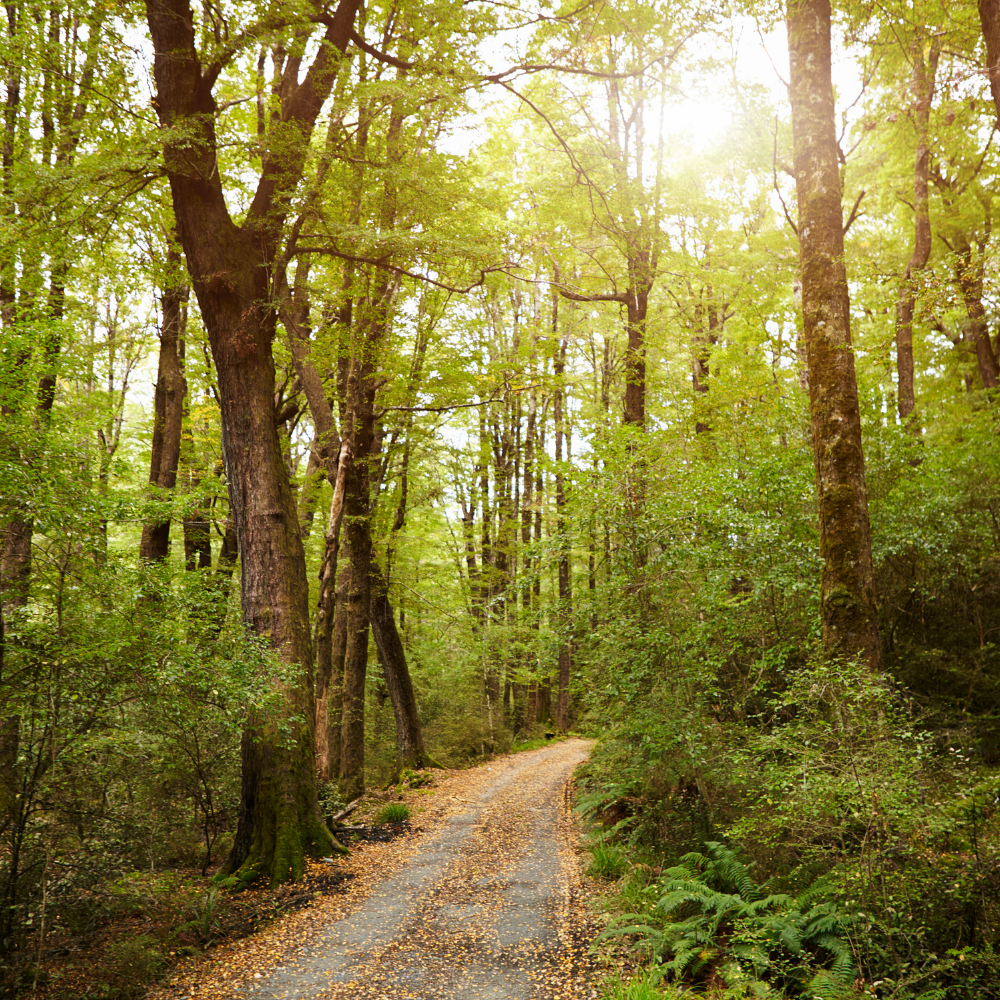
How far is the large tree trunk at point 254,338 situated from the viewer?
7184 mm

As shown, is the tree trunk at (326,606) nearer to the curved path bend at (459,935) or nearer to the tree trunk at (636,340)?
the curved path bend at (459,935)

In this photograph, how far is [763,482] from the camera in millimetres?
7746

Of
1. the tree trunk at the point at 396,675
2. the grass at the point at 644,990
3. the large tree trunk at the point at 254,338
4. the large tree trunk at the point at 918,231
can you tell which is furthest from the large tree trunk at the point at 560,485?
the grass at the point at 644,990

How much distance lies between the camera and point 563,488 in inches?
374

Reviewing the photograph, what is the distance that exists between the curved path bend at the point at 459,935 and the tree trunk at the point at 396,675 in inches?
192

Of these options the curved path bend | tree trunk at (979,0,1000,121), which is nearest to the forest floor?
the curved path bend

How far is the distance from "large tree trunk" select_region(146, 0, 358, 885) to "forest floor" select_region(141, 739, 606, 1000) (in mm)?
1232

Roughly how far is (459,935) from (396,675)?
831 cm

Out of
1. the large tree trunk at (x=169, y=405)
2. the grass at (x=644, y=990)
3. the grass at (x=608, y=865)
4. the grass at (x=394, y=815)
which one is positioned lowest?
the grass at (x=394, y=815)

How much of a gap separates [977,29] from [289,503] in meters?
11.2

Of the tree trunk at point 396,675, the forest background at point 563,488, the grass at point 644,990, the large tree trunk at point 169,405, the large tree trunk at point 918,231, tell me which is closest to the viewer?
the grass at point 644,990

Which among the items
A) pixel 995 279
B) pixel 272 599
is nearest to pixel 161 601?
pixel 272 599

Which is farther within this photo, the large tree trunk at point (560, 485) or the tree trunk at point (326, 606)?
the large tree trunk at point (560, 485)

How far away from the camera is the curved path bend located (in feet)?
14.8
